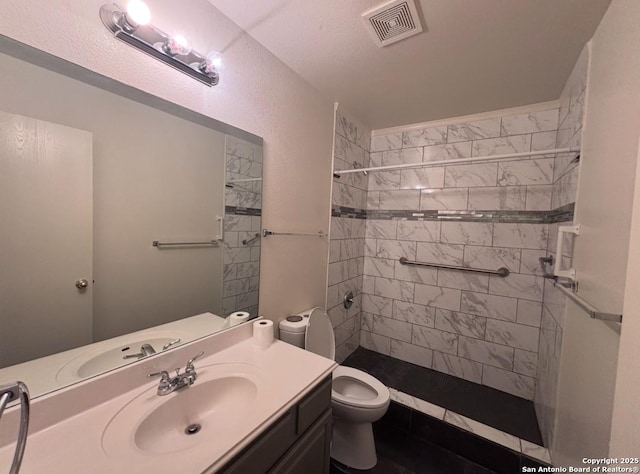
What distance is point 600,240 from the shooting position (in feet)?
3.13

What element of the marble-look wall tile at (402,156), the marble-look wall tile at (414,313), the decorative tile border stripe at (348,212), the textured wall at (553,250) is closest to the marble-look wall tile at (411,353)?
the marble-look wall tile at (414,313)

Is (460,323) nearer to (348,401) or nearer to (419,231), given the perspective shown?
(419,231)

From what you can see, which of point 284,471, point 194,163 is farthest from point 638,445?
point 194,163

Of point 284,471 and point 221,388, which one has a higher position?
point 221,388

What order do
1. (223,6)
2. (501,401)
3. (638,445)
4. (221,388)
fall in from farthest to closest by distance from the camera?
(501,401) < (223,6) < (221,388) < (638,445)

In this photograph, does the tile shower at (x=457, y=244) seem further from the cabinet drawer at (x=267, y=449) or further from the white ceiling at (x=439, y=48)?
A: the cabinet drawer at (x=267, y=449)

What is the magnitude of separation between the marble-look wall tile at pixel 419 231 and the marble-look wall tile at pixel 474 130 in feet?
2.63

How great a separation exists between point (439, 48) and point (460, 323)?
2.15 metres

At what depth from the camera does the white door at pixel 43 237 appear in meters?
0.72

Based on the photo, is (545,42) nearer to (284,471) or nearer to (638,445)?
(638,445)

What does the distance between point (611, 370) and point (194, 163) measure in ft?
5.80

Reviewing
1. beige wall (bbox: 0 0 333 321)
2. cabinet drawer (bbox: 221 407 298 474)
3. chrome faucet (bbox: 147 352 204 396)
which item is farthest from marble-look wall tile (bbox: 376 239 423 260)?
chrome faucet (bbox: 147 352 204 396)

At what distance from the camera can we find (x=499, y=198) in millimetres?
2113

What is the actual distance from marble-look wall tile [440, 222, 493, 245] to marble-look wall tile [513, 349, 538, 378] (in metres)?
0.94
